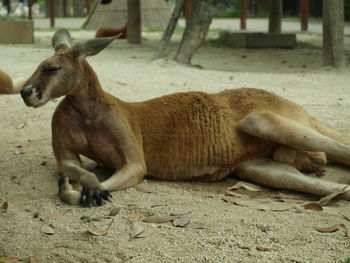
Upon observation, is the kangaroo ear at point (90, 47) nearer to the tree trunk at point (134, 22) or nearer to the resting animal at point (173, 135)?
the resting animal at point (173, 135)

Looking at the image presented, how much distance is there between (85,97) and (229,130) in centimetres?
102

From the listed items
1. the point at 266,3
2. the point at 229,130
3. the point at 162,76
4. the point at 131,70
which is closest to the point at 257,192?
the point at 229,130

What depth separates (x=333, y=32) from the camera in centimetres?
926

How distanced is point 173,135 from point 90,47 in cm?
83

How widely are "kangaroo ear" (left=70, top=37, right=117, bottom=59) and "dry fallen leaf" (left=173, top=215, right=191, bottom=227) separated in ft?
3.95

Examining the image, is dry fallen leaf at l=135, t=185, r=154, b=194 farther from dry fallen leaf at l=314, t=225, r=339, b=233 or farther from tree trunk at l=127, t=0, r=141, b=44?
tree trunk at l=127, t=0, r=141, b=44

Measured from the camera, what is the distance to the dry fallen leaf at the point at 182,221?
3.57m

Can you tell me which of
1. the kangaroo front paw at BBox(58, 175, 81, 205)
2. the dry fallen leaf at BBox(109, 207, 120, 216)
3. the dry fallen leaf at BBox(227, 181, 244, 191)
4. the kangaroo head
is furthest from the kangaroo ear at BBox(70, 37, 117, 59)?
the dry fallen leaf at BBox(227, 181, 244, 191)

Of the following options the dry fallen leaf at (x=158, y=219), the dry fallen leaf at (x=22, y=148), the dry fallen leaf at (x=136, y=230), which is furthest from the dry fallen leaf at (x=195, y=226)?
the dry fallen leaf at (x=22, y=148)

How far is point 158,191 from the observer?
166 inches

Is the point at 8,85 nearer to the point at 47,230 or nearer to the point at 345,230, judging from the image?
the point at 47,230

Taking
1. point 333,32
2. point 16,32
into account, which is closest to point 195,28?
point 333,32

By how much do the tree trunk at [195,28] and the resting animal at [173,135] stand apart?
4816 mm

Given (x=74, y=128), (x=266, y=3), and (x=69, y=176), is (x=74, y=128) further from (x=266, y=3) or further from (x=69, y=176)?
(x=266, y=3)
